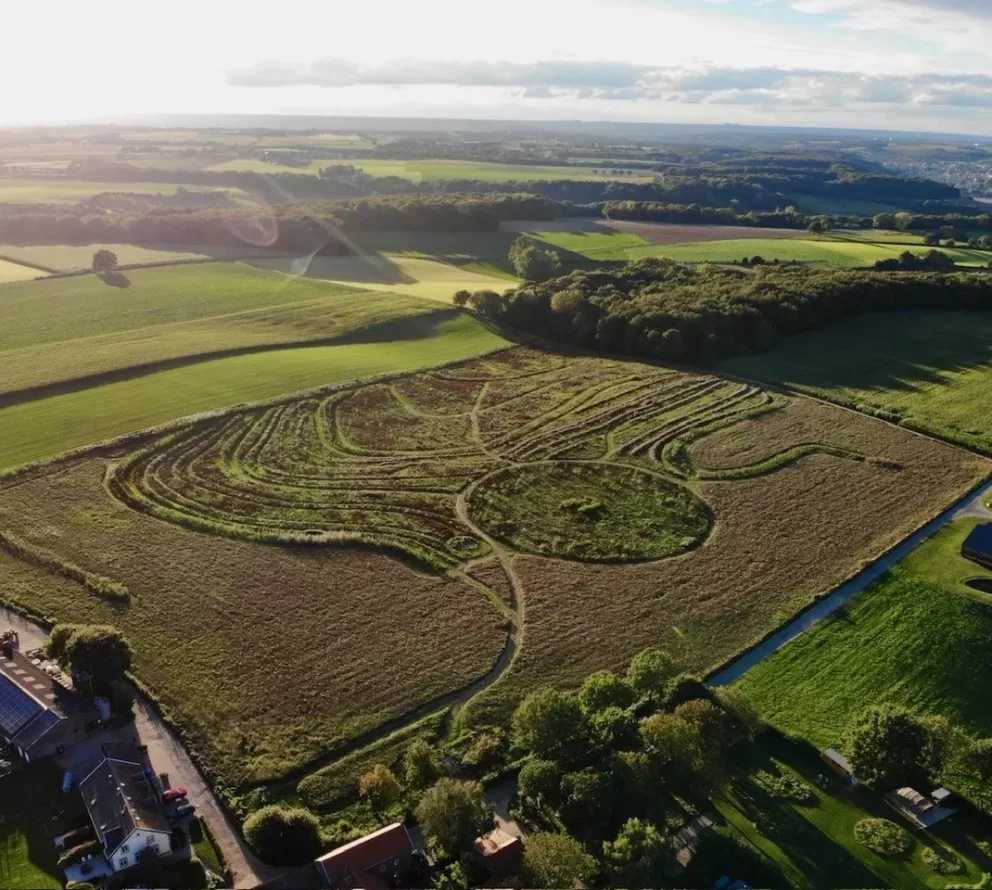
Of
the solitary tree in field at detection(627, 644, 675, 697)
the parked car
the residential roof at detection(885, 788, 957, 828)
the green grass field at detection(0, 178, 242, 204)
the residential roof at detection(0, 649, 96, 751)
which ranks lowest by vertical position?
the residential roof at detection(885, 788, 957, 828)

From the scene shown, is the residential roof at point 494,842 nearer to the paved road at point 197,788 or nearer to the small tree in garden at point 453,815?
the small tree in garden at point 453,815

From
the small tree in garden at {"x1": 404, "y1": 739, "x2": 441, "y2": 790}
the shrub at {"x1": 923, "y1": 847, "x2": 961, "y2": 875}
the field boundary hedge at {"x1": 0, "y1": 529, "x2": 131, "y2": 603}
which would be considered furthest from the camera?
the field boundary hedge at {"x1": 0, "y1": 529, "x2": 131, "y2": 603}

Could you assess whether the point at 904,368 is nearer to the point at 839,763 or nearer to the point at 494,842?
the point at 839,763

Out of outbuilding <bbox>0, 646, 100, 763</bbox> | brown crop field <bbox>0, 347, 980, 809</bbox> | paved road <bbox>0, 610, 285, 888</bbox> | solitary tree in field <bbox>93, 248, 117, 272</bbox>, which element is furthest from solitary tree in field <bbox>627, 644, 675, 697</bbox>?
solitary tree in field <bbox>93, 248, 117, 272</bbox>

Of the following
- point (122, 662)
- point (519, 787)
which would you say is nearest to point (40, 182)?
point (122, 662)

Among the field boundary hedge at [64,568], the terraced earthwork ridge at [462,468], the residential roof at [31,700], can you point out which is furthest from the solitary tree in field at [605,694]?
the field boundary hedge at [64,568]

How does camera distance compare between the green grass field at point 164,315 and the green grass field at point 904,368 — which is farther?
the green grass field at point 164,315

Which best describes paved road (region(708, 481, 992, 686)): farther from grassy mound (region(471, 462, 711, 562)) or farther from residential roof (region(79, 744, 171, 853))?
residential roof (region(79, 744, 171, 853))
